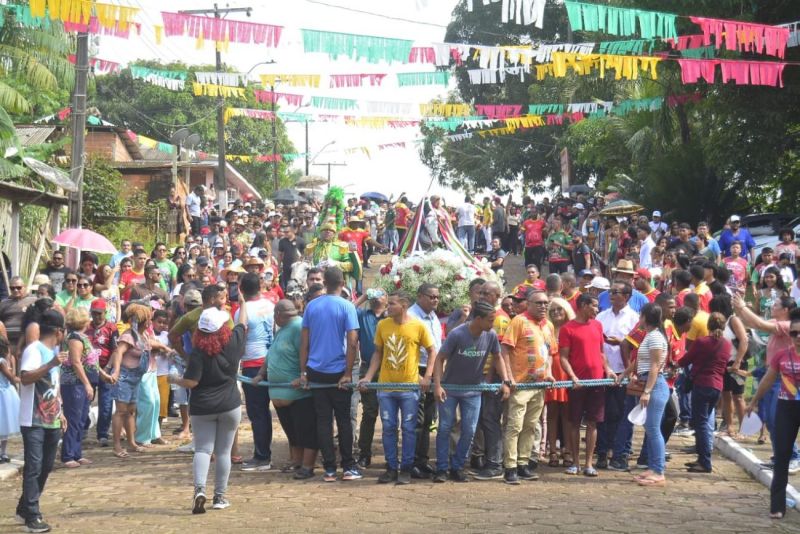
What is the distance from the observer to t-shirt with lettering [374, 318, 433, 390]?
10734 millimetres

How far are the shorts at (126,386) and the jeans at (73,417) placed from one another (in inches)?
22.4

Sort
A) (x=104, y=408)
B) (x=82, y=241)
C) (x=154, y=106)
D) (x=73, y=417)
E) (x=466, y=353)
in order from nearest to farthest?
1. (x=466, y=353)
2. (x=73, y=417)
3. (x=104, y=408)
4. (x=82, y=241)
5. (x=154, y=106)

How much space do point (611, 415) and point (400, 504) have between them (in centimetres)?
284

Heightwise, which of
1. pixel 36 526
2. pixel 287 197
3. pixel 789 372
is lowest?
pixel 36 526

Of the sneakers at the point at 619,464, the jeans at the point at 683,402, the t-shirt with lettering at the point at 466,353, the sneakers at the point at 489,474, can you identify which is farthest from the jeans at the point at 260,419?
the jeans at the point at 683,402

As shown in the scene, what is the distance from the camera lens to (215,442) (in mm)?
9633

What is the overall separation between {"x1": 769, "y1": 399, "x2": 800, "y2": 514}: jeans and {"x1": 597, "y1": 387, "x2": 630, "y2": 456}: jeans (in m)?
→ 2.38

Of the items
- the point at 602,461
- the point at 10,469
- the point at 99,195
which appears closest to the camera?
the point at 10,469

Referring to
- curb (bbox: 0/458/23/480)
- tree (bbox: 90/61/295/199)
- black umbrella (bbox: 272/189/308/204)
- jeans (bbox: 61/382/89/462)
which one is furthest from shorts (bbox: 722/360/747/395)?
tree (bbox: 90/61/295/199)

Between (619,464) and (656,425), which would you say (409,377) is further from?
(619,464)

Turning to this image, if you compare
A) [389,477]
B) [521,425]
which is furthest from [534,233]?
[389,477]

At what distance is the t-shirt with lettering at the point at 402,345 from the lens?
35.2 ft

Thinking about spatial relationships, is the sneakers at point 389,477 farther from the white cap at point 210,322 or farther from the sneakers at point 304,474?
the white cap at point 210,322

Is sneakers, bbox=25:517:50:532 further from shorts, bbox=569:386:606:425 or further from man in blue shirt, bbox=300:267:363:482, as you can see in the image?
shorts, bbox=569:386:606:425
